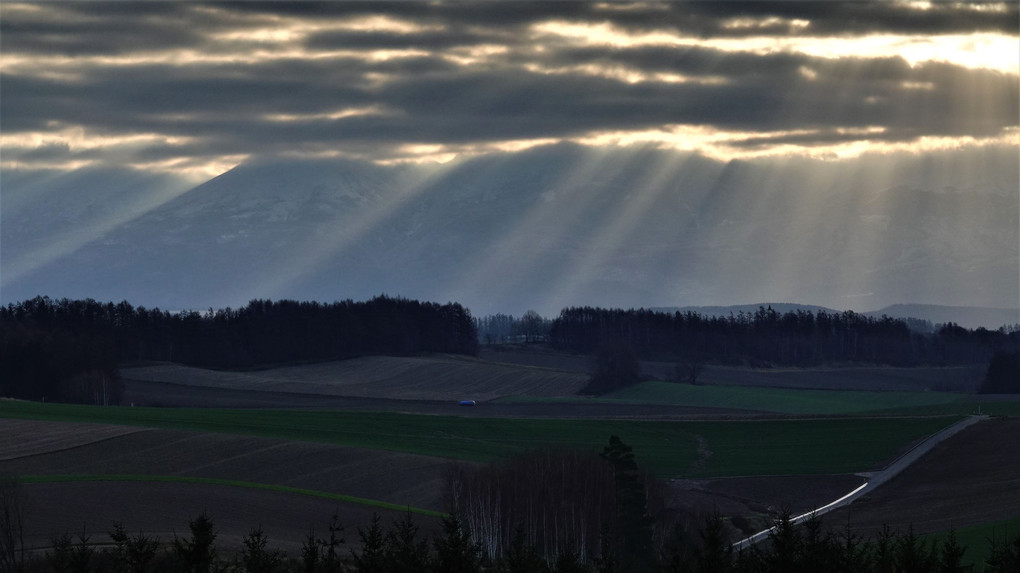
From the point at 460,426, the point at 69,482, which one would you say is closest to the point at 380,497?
the point at 69,482

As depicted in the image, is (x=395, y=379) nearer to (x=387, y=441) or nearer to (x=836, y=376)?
(x=836, y=376)

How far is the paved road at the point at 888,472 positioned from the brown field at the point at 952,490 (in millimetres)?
741

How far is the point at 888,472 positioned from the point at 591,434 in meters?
25.3

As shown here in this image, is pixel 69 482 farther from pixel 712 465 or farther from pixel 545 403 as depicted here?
pixel 545 403

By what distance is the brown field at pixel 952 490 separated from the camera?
2724 inches

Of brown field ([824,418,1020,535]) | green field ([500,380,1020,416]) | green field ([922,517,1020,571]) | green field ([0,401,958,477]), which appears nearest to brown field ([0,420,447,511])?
green field ([0,401,958,477])

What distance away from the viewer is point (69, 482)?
71062 mm

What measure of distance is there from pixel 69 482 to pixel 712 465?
140ft

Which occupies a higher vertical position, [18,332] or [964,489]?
[18,332]

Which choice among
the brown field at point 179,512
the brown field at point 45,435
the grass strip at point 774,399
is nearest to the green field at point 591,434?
the brown field at point 45,435

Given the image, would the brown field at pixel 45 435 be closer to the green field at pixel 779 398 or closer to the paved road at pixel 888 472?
the paved road at pixel 888 472

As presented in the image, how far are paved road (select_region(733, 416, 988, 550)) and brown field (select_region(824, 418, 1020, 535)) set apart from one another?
2.43 feet

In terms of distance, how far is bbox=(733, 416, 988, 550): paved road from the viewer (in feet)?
236

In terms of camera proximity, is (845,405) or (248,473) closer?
(248,473)
